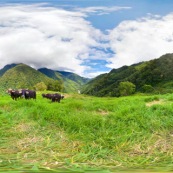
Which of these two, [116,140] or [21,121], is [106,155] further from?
[21,121]

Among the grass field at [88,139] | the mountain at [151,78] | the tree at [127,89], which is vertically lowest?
the grass field at [88,139]

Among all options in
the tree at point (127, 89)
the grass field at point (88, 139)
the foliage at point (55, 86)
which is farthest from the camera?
the tree at point (127, 89)

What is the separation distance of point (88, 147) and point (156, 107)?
419cm

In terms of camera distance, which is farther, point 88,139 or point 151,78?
point 151,78

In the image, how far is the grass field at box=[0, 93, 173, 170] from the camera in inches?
210

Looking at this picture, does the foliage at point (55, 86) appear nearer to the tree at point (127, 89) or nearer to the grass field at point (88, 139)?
the tree at point (127, 89)

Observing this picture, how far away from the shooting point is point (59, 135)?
7445 mm

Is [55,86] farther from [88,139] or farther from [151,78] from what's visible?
[88,139]

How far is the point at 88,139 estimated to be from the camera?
719cm

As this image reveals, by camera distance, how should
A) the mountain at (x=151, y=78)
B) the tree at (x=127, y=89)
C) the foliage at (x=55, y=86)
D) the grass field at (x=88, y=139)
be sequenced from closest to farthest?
1. the grass field at (x=88, y=139)
2. the foliage at (x=55, y=86)
3. the tree at (x=127, y=89)
4. the mountain at (x=151, y=78)

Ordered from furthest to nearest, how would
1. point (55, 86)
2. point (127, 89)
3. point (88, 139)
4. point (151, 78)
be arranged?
point (151, 78) → point (127, 89) → point (55, 86) → point (88, 139)

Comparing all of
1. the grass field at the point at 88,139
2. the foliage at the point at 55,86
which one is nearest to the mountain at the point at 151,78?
the foliage at the point at 55,86

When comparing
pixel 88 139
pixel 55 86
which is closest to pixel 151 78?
pixel 55 86

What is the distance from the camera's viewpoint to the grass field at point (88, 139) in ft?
17.5
